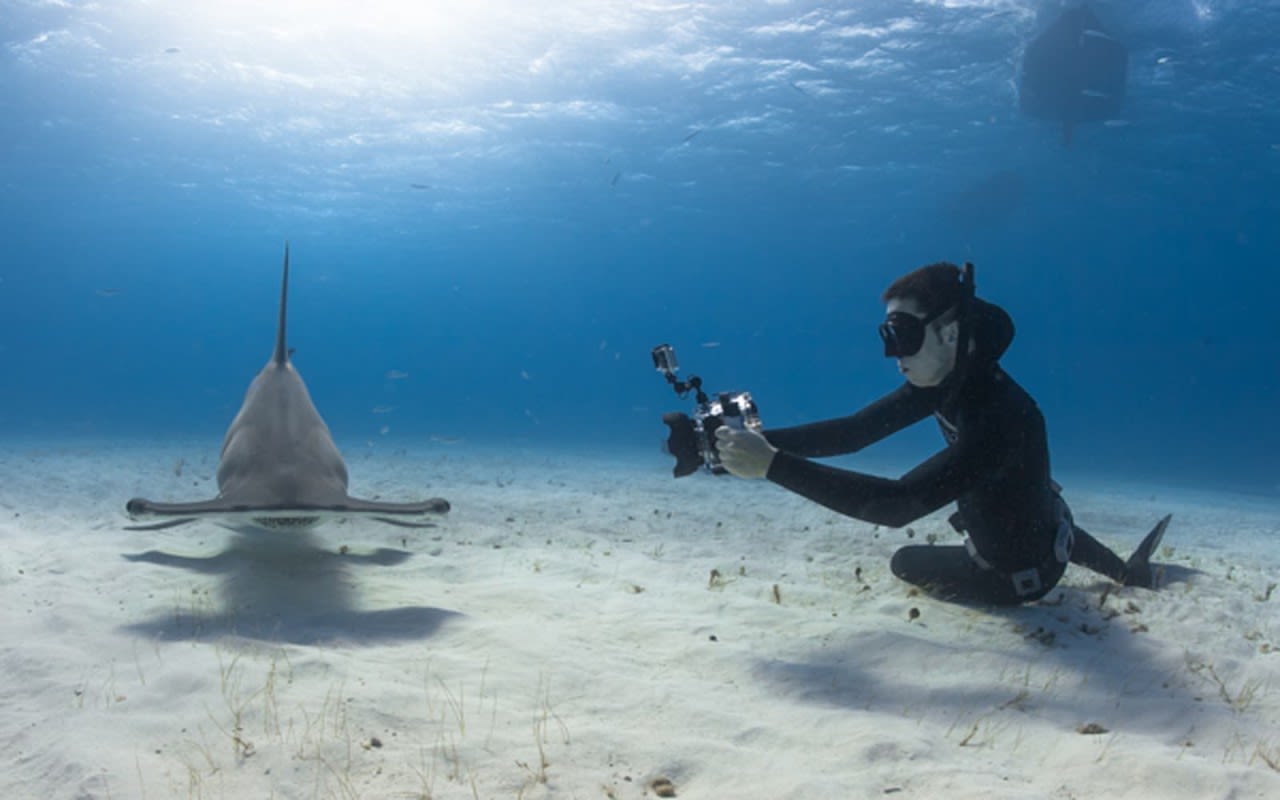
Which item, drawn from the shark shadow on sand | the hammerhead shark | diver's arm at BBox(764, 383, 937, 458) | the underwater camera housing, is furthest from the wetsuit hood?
the shark shadow on sand

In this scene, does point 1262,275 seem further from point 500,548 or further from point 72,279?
point 72,279

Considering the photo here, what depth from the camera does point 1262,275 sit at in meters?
78.4

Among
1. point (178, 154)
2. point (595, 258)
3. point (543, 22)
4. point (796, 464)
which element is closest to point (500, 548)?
point (796, 464)

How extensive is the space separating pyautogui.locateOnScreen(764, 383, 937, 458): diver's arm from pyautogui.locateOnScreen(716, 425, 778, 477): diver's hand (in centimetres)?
141

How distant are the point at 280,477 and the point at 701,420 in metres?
2.76

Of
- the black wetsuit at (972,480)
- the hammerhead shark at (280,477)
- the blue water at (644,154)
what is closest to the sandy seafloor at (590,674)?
the black wetsuit at (972,480)

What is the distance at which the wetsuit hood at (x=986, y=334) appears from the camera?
14.3ft

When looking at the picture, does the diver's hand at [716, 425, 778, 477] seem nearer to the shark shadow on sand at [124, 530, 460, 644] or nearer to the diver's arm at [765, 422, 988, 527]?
the diver's arm at [765, 422, 988, 527]

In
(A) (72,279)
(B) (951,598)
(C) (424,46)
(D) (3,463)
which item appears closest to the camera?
(B) (951,598)

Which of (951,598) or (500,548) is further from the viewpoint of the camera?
(500,548)

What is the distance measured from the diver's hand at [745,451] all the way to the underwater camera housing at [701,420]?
0.90 feet

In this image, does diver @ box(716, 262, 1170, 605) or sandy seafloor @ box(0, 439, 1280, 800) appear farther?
diver @ box(716, 262, 1170, 605)

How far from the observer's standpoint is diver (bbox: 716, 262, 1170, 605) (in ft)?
13.4

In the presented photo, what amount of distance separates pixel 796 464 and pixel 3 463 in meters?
15.2
